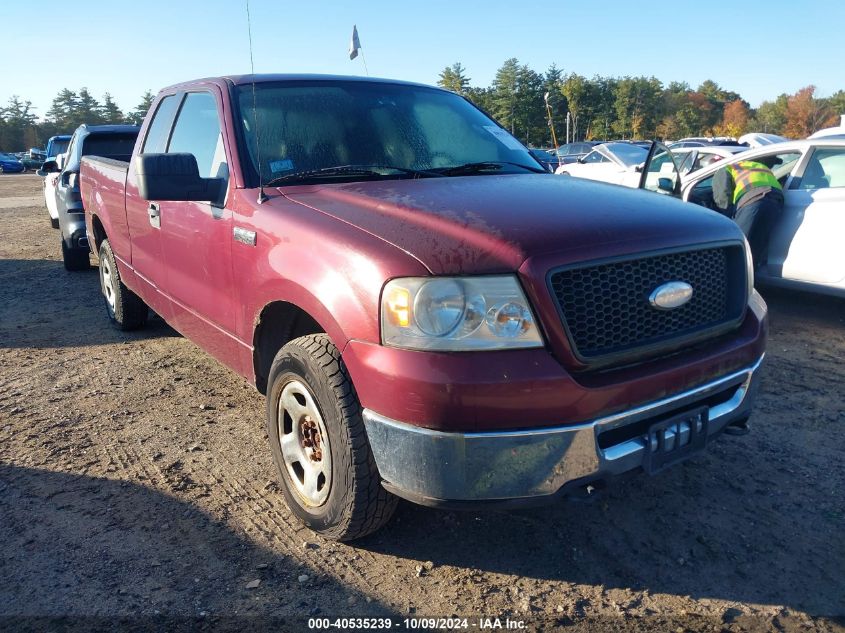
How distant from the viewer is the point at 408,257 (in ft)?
7.20

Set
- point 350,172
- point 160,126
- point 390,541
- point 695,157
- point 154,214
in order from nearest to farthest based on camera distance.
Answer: point 390,541
point 350,172
point 154,214
point 160,126
point 695,157

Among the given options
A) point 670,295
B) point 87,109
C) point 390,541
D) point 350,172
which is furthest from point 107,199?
point 87,109

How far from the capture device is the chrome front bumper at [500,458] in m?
2.11

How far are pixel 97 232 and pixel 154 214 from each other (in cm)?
229

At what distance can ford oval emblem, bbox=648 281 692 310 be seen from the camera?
2.37m

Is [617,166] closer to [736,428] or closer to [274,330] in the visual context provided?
[736,428]

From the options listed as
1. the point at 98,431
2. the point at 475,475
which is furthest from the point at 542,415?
the point at 98,431

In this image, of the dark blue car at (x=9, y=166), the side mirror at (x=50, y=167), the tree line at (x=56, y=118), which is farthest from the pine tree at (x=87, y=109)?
the side mirror at (x=50, y=167)

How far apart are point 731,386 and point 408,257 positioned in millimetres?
1400

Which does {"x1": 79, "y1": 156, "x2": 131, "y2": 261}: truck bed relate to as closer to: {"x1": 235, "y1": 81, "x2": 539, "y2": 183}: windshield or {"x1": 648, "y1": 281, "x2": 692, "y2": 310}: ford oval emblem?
{"x1": 235, "y1": 81, "x2": 539, "y2": 183}: windshield

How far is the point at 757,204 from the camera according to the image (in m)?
6.02

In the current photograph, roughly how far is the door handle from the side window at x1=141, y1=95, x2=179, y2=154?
17.8 inches

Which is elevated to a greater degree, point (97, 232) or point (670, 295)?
point (670, 295)

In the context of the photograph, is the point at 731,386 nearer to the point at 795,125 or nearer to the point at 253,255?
the point at 253,255
